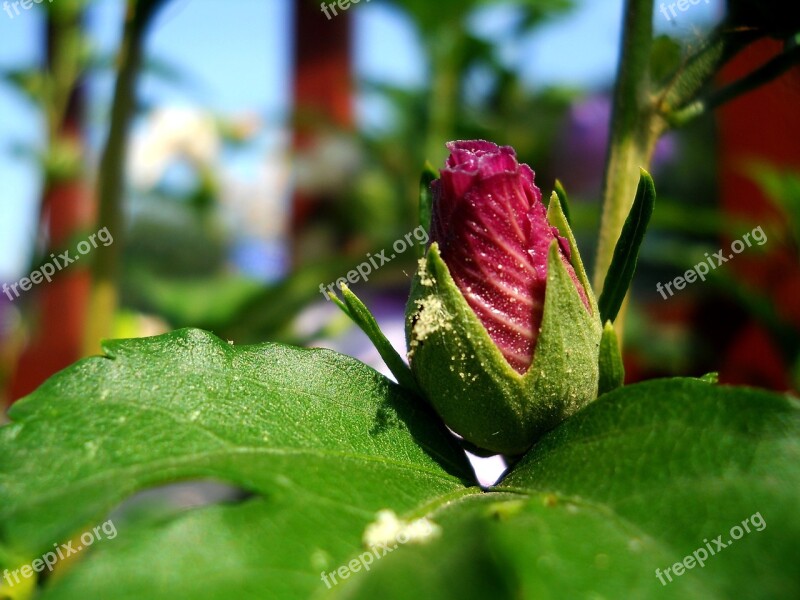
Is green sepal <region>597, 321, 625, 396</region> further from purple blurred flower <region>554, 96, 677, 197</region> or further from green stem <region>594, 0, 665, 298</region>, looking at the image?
purple blurred flower <region>554, 96, 677, 197</region>

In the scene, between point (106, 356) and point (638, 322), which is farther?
point (638, 322)

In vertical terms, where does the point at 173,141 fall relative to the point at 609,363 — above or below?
above

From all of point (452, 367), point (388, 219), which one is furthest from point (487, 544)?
point (388, 219)

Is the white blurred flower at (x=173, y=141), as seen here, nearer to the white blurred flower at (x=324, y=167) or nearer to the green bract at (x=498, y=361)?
the white blurred flower at (x=324, y=167)

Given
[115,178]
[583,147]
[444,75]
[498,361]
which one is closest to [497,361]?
[498,361]

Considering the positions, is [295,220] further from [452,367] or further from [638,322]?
[452,367]

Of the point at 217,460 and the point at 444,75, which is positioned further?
the point at 444,75

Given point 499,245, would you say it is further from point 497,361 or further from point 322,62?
point 322,62
